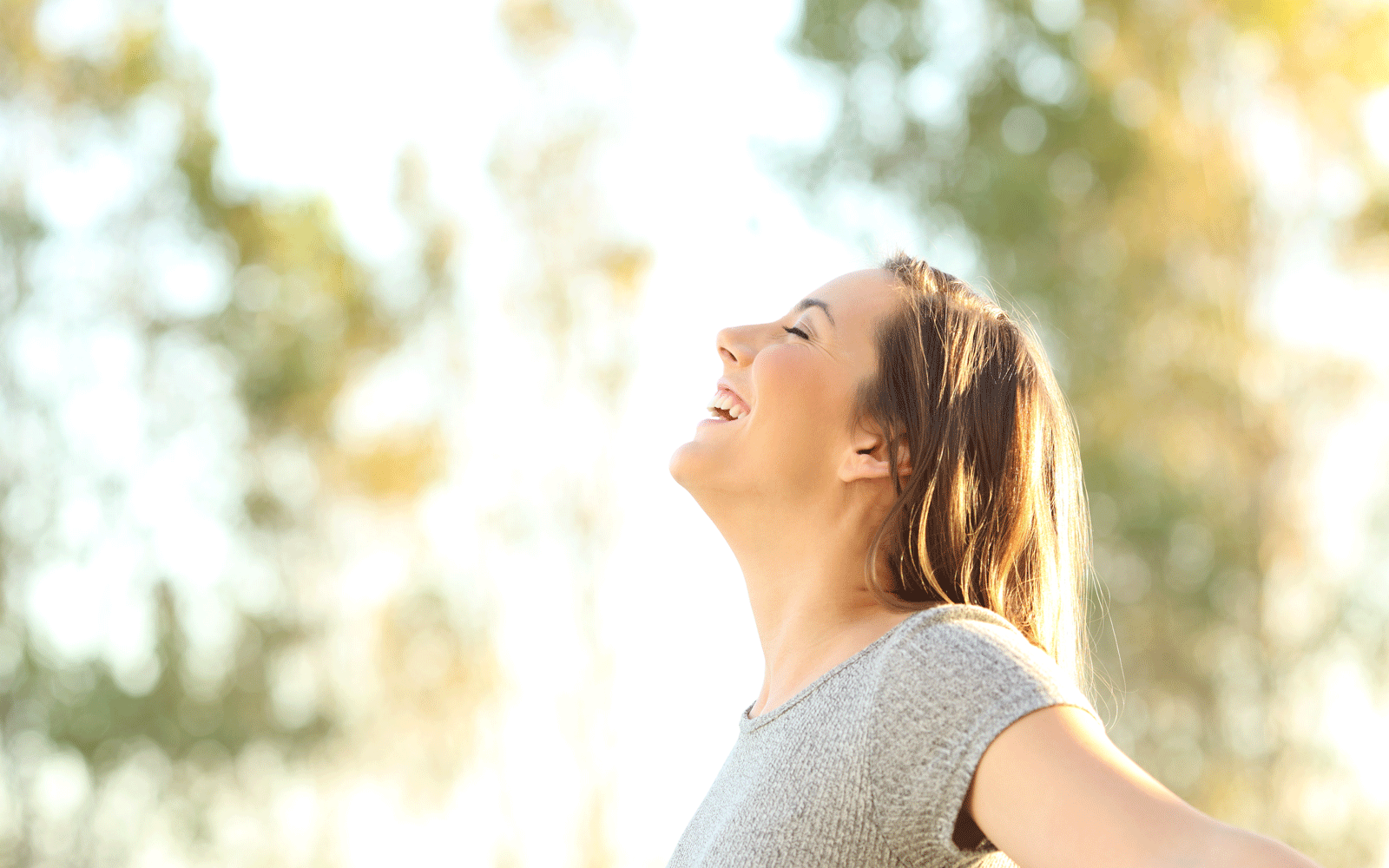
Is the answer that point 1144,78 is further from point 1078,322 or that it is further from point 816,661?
point 816,661

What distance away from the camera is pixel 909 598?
3.80ft

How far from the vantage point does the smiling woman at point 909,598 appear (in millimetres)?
800

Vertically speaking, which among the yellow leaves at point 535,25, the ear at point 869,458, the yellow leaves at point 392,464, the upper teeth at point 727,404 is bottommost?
the yellow leaves at point 392,464

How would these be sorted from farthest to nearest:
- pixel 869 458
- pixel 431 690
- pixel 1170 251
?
pixel 431 690 < pixel 1170 251 < pixel 869 458

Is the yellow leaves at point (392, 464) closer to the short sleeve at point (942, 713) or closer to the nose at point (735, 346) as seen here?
the nose at point (735, 346)

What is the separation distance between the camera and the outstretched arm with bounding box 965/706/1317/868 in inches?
27.7

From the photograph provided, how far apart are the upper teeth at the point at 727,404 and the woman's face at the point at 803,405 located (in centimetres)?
1

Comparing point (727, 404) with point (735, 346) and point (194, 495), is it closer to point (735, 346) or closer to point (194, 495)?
point (735, 346)

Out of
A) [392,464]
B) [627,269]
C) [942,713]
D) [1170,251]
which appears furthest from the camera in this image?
[392,464]

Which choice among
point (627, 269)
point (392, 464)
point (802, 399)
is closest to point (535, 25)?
point (627, 269)

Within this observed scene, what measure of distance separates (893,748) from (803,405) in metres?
0.45

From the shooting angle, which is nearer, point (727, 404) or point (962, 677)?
point (962, 677)

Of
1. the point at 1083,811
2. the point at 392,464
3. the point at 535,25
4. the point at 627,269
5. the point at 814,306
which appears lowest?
the point at 392,464

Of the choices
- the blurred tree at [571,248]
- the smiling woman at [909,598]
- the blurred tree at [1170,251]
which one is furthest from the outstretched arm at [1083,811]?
the blurred tree at [571,248]
